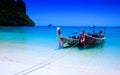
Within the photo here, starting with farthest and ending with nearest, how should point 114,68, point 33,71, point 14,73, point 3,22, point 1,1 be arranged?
point 1,1, point 3,22, point 114,68, point 33,71, point 14,73

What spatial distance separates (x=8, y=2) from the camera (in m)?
90.1

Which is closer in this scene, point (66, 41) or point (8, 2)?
point (66, 41)

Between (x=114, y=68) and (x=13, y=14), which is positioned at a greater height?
(x=13, y=14)

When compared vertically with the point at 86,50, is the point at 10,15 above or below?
above

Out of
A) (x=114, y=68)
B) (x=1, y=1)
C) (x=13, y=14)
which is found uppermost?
(x=1, y=1)

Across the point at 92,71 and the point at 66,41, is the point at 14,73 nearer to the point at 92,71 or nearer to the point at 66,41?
the point at 92,71

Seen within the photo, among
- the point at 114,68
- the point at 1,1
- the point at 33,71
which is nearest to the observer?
the point at 33,71

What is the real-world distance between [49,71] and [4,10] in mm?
82082

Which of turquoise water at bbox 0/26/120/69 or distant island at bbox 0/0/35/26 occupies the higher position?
distant island at bbox 0/0/35/26

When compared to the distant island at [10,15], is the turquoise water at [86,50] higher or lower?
lower

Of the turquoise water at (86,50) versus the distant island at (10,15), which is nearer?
the turquoise water at (86,50)

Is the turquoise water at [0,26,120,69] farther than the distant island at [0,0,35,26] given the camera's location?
No

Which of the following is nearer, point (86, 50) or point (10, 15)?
point (86, 50)

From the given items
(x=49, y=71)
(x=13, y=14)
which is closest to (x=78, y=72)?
(x=49, y=71)
